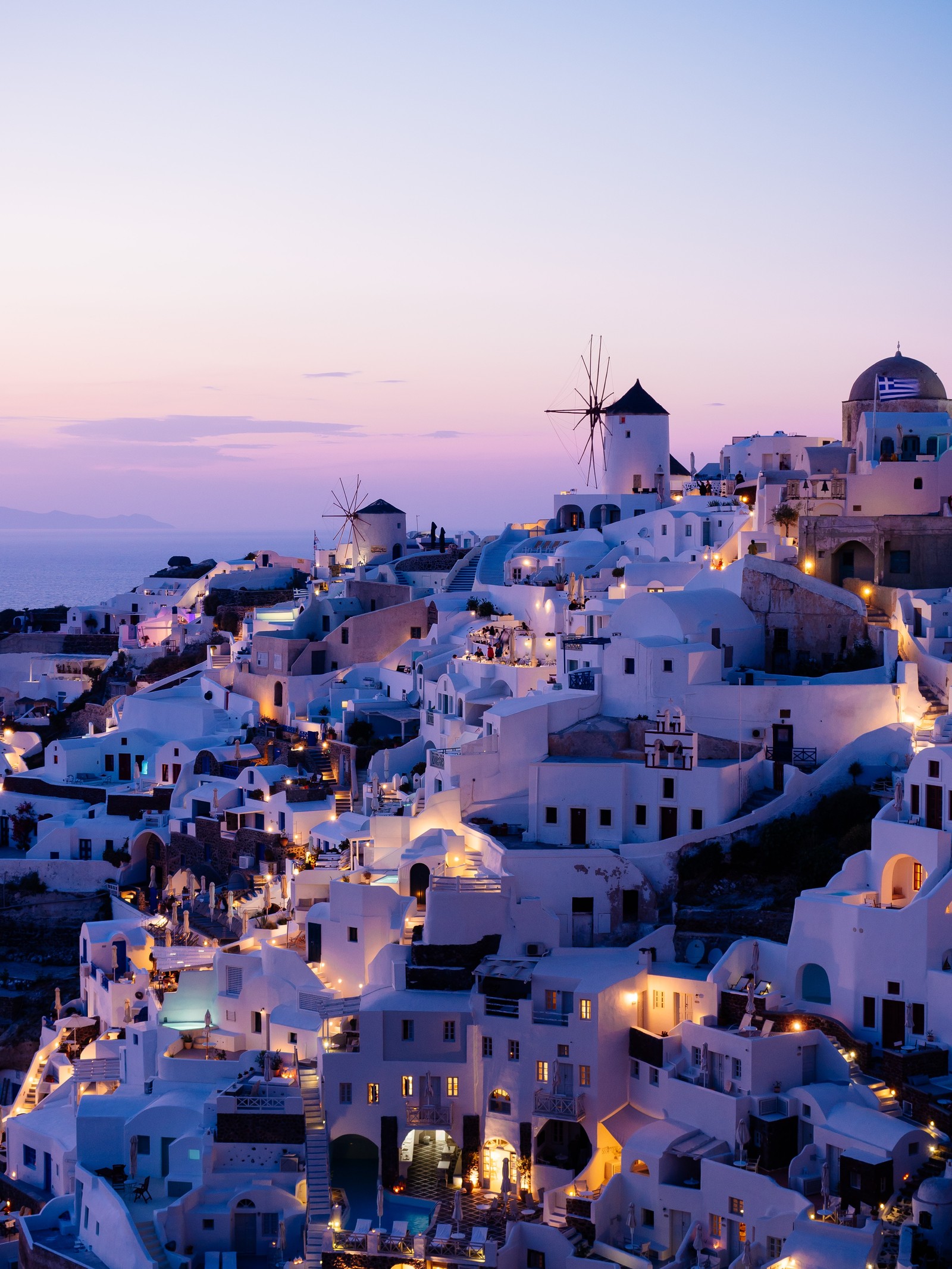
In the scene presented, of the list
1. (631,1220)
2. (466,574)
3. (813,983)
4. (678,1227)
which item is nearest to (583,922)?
(813,983)

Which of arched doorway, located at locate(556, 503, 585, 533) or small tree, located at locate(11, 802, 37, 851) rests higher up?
arched doorway, located at locate(556, 503, 585, 533)

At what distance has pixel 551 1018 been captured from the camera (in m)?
25.8

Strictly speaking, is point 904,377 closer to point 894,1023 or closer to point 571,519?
point 571,519

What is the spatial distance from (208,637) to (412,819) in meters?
23.8

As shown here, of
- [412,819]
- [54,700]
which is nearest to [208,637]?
[54,700]

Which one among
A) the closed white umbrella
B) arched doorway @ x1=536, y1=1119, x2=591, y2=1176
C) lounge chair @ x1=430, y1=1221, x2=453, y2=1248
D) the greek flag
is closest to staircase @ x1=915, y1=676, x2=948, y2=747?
arched doorway @ x1=536, y1=1119, x2=591, y2=1176

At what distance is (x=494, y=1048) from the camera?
26.1 metres

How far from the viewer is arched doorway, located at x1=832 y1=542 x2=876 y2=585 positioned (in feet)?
116

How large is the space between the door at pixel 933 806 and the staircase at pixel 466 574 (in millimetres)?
22720

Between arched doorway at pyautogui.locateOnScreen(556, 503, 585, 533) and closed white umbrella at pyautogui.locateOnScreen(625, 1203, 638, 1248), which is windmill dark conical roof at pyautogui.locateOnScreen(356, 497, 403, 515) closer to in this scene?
arched doorway at pyautogui.locateOnScreen(556, 503, 585, 533)

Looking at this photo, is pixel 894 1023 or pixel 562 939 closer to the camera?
pixel 894 1023

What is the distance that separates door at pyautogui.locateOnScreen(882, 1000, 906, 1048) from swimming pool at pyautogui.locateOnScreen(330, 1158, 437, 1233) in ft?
23.8

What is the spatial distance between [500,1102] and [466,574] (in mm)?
23965

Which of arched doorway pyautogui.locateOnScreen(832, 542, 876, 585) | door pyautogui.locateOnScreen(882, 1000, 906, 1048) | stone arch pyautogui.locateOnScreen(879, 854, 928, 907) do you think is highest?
arched doorway pyautogui.locateOnScreen(832, 542, 876, 585)
